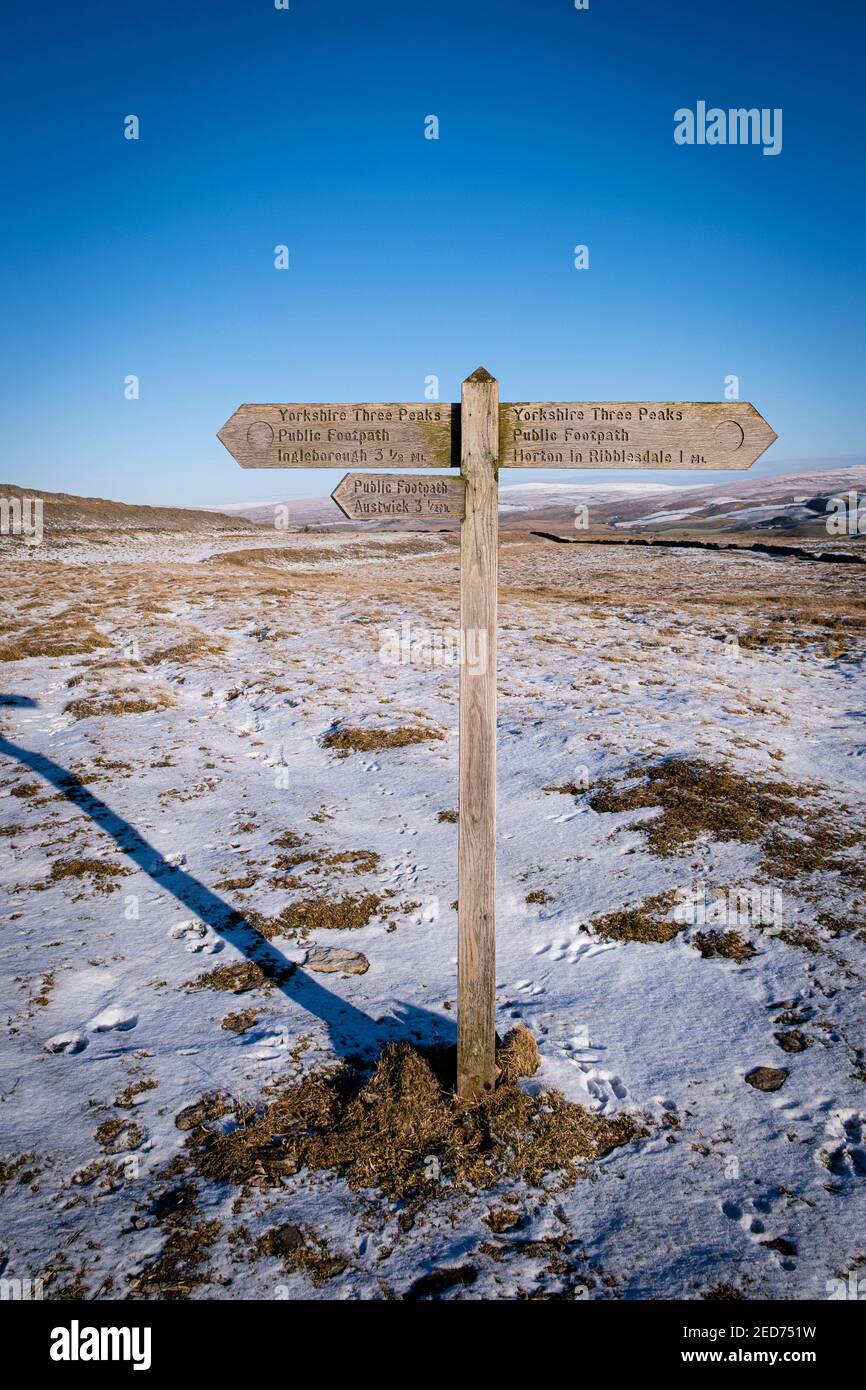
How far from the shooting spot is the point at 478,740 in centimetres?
429

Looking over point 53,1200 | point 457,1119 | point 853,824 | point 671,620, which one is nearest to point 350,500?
point 457,1119

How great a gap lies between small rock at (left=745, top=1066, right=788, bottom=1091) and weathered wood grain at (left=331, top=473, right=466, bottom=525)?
4390 mm

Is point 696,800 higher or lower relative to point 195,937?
higher

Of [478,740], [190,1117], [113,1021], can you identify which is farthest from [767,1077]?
[113,1021]

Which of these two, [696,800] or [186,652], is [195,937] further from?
[186,652]

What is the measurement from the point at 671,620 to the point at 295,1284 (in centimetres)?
2230

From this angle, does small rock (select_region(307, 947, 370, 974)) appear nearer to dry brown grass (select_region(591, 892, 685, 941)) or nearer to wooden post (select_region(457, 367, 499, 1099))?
wooden post (select_region(457, 367, 499, 1099))

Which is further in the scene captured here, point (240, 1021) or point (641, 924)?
point (641, 924)

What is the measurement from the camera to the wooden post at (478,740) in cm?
405

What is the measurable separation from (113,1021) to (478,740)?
12.9 feet

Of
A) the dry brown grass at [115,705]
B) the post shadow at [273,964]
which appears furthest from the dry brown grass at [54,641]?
the post shadow at [273,964]

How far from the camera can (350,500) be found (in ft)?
14.3

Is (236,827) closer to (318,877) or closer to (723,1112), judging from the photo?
(318,877)

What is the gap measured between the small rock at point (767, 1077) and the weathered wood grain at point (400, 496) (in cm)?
439
